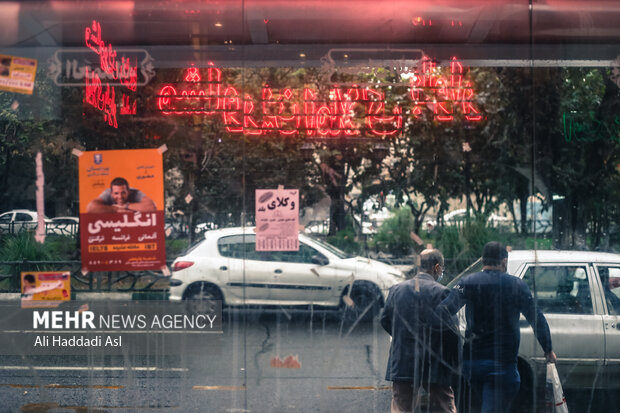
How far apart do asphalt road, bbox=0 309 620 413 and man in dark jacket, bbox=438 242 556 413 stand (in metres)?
1.09

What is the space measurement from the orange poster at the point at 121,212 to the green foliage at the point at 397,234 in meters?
2.07

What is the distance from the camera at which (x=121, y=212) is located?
5.82 m

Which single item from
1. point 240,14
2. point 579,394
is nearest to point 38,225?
point 240,14

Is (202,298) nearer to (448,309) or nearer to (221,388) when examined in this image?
(221,388)

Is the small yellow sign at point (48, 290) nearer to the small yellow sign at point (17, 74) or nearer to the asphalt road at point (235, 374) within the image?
the asphalt road at point (235, 374)

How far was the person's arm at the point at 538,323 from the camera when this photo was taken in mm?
4742

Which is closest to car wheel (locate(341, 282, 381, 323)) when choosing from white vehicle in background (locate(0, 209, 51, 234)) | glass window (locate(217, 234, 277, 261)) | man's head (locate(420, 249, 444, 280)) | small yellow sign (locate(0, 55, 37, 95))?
glass window (locate(217, 234, 277, 261))

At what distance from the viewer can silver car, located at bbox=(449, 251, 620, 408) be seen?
214 inches

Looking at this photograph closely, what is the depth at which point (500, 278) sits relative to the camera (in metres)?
5.02

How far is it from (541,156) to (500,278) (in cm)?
155

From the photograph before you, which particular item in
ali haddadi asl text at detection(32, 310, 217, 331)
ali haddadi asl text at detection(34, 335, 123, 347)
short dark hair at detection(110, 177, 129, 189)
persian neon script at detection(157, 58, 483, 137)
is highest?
persian neon script at detection(157, 58, 483, 137)

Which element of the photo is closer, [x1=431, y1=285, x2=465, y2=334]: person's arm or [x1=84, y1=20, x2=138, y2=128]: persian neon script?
[x1=431, y1=285, x2=465, y2=334]: person's arm

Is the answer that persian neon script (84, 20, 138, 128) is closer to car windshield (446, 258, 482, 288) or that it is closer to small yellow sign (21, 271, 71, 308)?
small yellow sign (21, 271, 71, 308)

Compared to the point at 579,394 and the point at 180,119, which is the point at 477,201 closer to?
the point at 579,394
